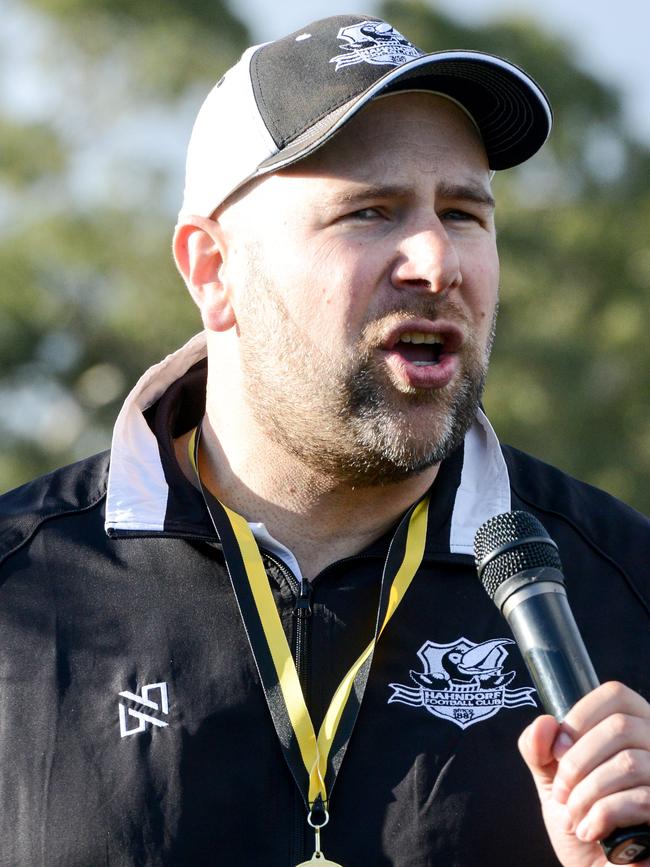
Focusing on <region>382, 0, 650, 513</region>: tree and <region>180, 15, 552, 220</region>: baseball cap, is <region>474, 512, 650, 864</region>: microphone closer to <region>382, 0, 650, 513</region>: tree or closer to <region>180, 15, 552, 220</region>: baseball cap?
<region>180, 15, 552, 220</region>: baseball cap

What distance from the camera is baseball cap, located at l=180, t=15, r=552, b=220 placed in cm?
324

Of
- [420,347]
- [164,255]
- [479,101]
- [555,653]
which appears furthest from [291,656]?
[164,255]

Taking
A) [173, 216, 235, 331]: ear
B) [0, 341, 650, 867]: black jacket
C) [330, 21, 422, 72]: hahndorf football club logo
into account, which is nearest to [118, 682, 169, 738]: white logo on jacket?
[0, 341, 650, 867]: black jacket

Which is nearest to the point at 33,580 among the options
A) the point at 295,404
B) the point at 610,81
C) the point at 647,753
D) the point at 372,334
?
the point at 295,404

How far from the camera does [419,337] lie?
10.4 feet

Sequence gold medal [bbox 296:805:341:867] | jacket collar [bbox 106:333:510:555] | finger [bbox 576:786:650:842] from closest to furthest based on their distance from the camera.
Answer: finger [bbox 576:786:650:842]
gold medal [bbox 296:805:341:867]
jacket collar [bbox 106:333:510:555]

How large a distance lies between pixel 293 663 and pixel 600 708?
0.93 meters

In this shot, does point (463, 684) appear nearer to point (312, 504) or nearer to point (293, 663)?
point (293, 663)

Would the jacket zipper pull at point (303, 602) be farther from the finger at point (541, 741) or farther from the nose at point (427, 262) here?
the finger at point (541, 741)

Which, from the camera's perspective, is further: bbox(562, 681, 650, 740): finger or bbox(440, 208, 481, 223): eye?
bbox(440, 208, 481, 223): eye

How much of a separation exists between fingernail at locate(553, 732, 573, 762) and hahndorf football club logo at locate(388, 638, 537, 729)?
76cm

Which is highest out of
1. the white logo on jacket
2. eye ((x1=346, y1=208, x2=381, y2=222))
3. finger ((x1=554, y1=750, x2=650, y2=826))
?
eye ((x1=346, y1=208, x2=381, y2=222))

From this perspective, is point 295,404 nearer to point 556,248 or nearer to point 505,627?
point 505,627

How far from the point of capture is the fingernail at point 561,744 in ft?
7.39
